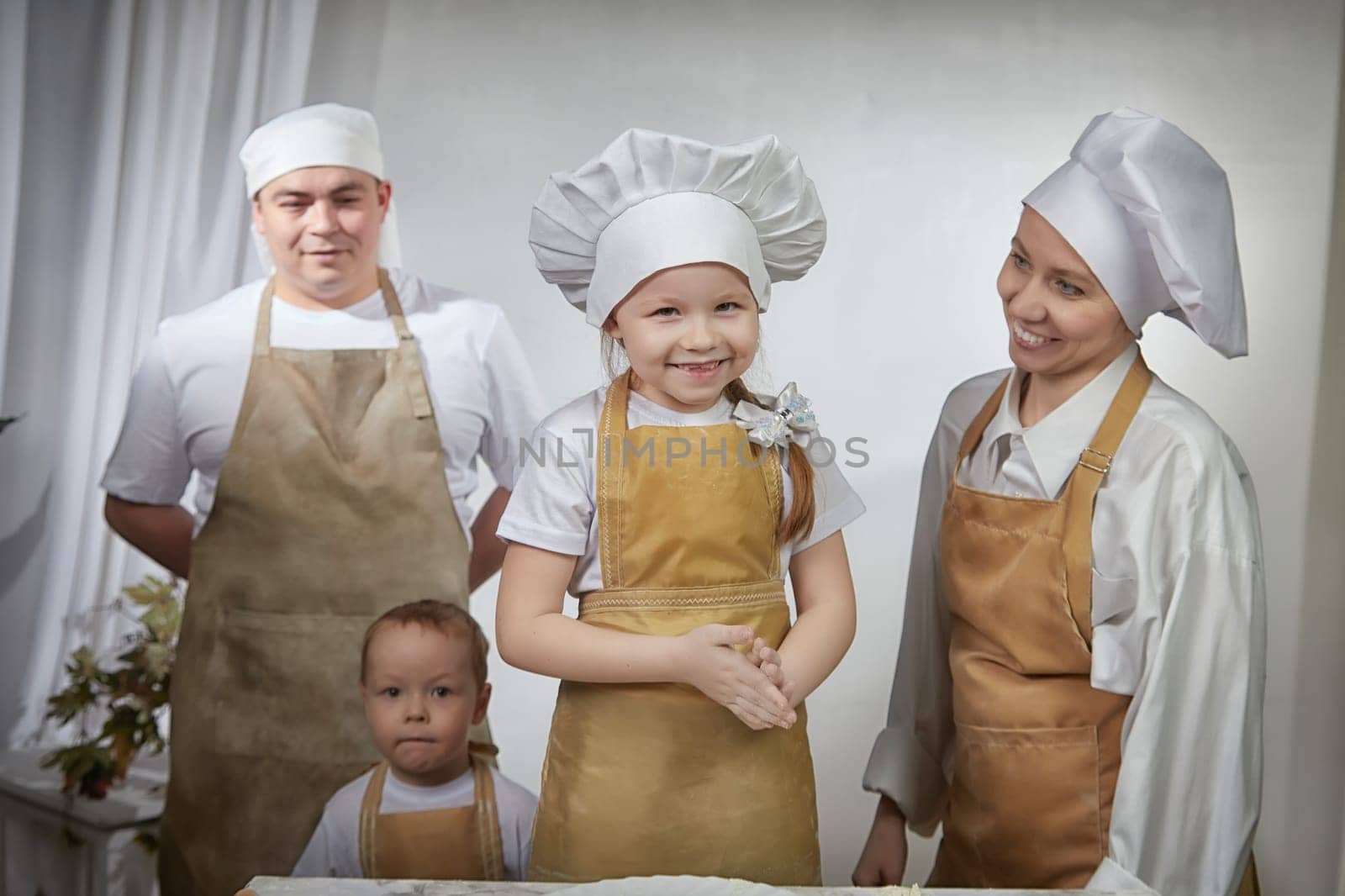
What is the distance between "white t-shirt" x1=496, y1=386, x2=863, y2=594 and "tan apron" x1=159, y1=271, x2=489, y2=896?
17.9 inches

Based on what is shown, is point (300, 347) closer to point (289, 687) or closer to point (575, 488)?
point (289, 687)

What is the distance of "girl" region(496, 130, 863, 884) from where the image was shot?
1702 mm

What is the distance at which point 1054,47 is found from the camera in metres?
2.25

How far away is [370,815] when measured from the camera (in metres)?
2.16

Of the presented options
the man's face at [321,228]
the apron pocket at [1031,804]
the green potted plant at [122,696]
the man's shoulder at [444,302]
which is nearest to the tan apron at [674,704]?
the apron pocket at [1031,804]

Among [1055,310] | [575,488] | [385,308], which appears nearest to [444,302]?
[385,308]

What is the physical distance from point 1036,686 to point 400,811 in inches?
38.6

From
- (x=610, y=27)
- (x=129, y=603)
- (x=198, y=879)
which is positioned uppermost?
(x=610, y=27)

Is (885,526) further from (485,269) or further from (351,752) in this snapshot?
(351,752)

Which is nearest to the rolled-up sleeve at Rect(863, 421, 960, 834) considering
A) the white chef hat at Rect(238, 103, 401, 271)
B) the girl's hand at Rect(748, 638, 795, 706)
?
the girl's hand at Rect(748, 638, 795, 706)

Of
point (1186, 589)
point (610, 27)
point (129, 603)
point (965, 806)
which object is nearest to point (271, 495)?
point (129, 603)

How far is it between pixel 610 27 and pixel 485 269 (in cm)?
44

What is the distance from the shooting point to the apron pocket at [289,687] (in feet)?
7.20

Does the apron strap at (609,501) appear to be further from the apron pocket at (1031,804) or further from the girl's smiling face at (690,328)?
the apron pocket at (1031,804)
